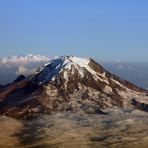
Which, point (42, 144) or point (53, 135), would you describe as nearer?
point (42, 144)

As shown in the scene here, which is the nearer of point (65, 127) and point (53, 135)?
point (53, 135)

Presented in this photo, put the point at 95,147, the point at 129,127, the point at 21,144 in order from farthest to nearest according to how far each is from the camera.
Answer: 1. the point at 129,127
2. the point at 21,144
3. the point at 95,147

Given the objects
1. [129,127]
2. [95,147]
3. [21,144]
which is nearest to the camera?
[95,147]

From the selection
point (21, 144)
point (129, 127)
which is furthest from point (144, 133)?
point (21, 144)

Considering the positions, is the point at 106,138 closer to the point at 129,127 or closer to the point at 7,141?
the point at 129,127

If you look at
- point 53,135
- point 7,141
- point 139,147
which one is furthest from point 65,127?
point 139,147

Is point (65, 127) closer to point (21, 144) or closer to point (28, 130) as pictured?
point (28, 130)

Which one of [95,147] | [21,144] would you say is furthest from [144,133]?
[21,144]
